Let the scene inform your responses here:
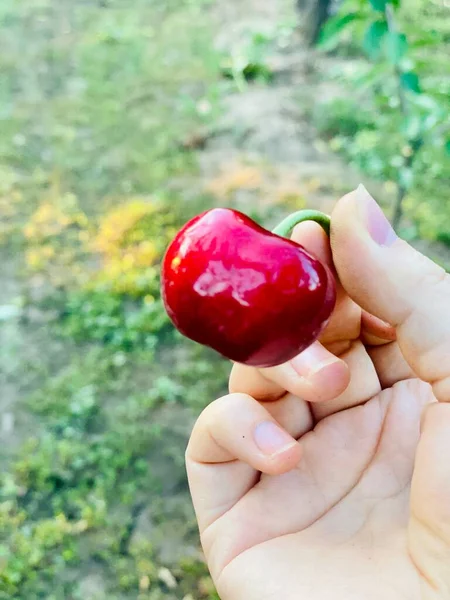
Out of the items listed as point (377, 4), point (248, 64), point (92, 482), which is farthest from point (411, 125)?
point (248, 64)

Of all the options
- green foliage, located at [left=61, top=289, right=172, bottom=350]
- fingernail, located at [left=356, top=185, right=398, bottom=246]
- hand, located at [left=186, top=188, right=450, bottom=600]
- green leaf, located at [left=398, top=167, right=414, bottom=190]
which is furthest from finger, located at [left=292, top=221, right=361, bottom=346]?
green foliage, located at [left=61, top=289, right=172, bottom=350]

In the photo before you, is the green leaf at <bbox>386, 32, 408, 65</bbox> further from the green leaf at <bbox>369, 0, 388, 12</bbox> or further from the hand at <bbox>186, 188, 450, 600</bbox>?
the hand at <bbox>186, 188, 450, 600</bbox>

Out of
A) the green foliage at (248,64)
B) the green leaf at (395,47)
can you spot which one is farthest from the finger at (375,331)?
the green foliage at (248,64)

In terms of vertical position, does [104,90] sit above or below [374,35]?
below

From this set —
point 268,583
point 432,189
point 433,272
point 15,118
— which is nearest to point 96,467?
point 268,583

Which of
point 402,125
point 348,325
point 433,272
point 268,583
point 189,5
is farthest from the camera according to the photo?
point 189,5

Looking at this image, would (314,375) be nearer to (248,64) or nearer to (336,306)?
(336,306)

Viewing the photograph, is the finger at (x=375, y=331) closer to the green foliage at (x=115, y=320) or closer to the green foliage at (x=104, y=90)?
the green foliage at (x=115, y=320)

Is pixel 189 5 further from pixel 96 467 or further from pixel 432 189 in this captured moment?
pixel 96 467
